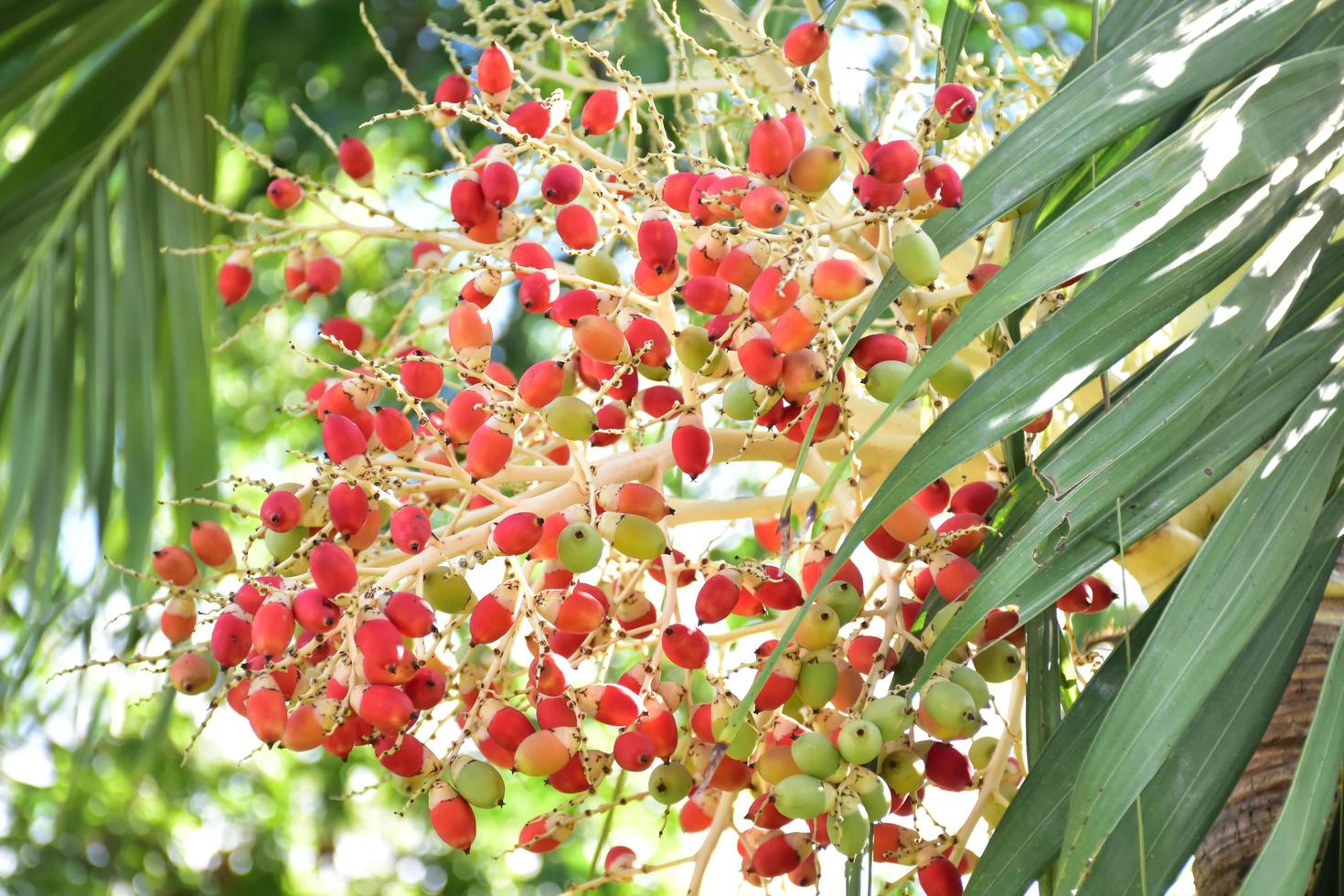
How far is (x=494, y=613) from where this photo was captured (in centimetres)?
97

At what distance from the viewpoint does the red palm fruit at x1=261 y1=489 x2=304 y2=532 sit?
3.13 feet

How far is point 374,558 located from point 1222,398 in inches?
27.1

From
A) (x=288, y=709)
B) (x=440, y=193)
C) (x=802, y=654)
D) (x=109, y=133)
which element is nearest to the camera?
(x=802, y=654)

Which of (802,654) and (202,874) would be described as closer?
(802,654)

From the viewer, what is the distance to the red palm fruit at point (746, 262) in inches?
36.5

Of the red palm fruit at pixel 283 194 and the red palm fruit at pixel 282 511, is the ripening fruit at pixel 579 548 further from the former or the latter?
the red palm fruit at pixel 283 194

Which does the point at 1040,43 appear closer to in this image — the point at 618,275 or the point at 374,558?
the point at 618,275

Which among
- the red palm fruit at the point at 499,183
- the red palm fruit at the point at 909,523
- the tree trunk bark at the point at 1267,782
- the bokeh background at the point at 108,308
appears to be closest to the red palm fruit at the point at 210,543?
the bokeh background at the point at 108,308

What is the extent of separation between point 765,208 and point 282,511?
41 centimetres

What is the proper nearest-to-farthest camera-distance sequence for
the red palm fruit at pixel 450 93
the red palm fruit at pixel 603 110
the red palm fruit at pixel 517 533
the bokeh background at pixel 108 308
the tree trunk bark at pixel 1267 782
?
the red palm fruit at pixel 517 533
the tree trunk bark at pixel 1267 782
the red palm fruit at pixel 603 110
the red palm fruit at pixel 450 93
the bokeh background at pixel 108 308

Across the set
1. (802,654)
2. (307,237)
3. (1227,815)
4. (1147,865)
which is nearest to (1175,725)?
(1147,865)

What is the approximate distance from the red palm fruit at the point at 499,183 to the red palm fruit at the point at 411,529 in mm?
283

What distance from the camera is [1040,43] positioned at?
291 centimetres

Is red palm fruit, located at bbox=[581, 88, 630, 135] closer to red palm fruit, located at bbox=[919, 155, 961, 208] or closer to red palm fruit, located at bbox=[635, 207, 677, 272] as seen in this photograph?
red palm fruit, located at bbox=[635, 207, 677, 272]
